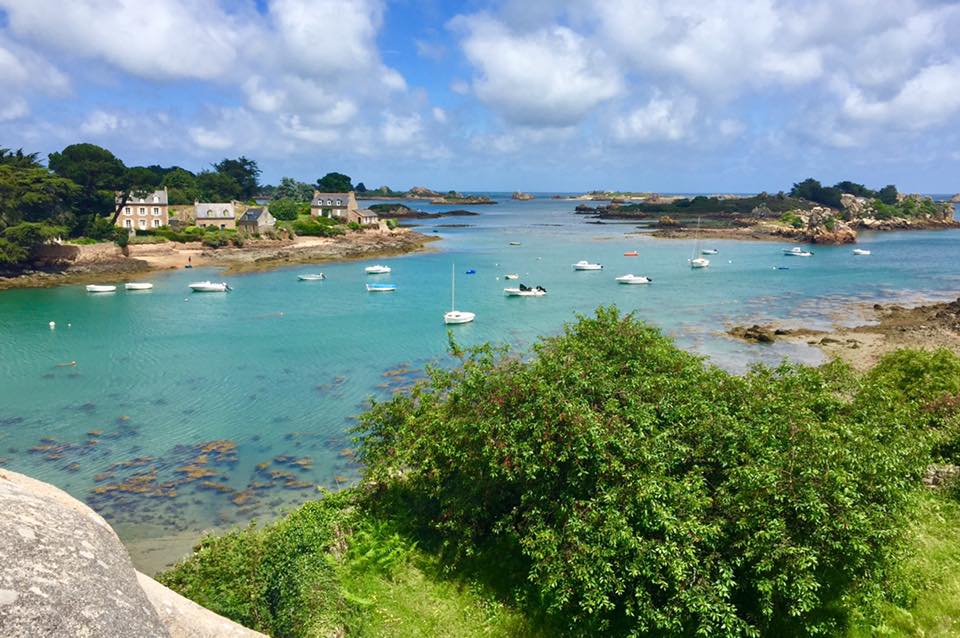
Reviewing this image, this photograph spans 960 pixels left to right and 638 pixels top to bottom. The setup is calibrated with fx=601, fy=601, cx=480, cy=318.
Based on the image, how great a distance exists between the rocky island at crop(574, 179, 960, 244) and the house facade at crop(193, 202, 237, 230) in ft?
282

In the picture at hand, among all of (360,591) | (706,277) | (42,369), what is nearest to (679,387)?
(360,591)

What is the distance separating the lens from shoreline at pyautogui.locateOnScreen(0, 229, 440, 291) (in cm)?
6988

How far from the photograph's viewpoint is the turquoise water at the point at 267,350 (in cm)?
2438

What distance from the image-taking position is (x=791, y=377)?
17297 mm

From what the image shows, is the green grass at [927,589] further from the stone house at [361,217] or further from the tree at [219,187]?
the tree at [219,187]

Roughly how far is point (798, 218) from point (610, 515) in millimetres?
155877

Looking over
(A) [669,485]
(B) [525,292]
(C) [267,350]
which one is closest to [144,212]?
(C) [267,350]

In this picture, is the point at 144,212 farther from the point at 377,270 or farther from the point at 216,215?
the point at 377,270

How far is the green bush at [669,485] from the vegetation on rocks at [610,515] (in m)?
0.05

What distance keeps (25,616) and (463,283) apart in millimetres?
67937

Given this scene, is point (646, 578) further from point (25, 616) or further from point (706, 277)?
point (706, 277)

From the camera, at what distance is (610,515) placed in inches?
467

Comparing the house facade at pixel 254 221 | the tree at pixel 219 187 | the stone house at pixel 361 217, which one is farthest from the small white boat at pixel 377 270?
the tree at pixel 219 187

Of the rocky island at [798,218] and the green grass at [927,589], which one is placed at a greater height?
the rocky island at [798,218]
